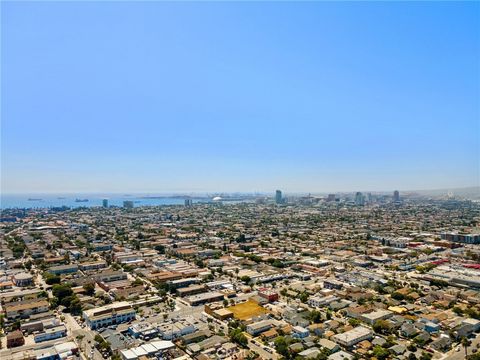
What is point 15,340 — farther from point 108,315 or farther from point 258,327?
point 258,327

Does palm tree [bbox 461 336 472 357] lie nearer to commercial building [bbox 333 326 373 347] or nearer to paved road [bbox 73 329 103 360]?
commercial building [bbox 333 326 373 347]

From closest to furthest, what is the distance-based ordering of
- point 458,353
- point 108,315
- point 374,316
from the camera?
1. point 458,353
2. point 374,316
3. point 108,315

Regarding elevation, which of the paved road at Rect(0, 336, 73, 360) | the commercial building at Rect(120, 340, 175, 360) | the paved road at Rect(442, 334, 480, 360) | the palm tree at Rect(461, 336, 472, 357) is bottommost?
the paved road at Rect(442, 334, 480, 360)

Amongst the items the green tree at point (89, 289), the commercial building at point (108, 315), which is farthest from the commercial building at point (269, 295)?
the green tree at point (89, 289)

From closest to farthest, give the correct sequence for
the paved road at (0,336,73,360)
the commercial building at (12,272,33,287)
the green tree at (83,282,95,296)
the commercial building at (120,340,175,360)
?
the commercial building at (120,340,175,360) < the paved road at (0,336,73,360) < the green tree at (83,282,95,296) < the commercial building at (12,272,33,287)

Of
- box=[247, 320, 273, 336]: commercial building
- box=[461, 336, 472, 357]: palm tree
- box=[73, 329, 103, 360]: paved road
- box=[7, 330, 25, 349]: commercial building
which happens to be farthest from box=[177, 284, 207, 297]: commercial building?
box=[461, 336, 472, 357]: palm tree

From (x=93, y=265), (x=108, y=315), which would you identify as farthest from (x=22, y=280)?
(x=108, y=315)

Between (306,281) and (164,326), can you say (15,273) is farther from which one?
(306,281)

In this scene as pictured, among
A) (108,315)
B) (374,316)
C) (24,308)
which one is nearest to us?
(374,316)
